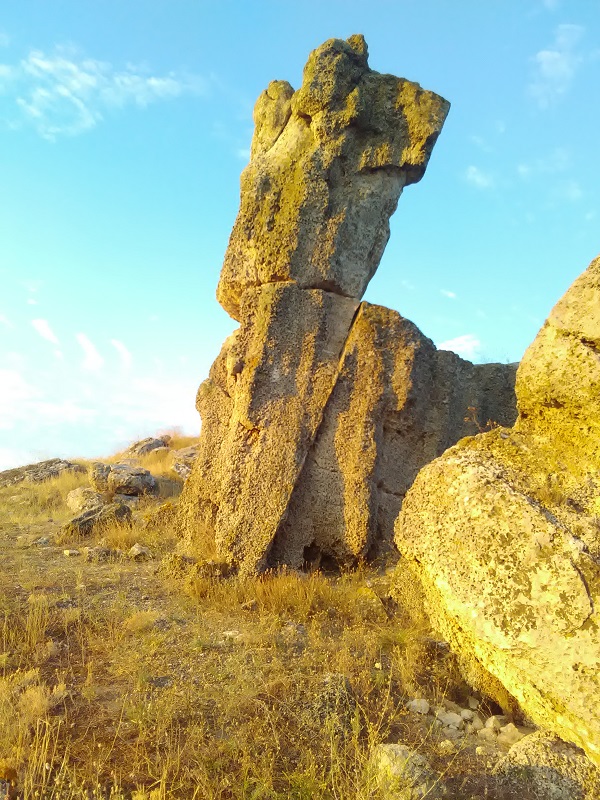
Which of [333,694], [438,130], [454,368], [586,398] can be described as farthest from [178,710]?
[438,130]

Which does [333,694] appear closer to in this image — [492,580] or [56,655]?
[492,580]

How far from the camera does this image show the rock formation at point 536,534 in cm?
330

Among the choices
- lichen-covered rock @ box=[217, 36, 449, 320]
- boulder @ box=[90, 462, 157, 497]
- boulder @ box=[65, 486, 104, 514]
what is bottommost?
boulder @ box=[65, 486, 104, 514]

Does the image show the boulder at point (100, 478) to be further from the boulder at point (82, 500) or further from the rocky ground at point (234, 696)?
the rocky ground at point (234, 696)

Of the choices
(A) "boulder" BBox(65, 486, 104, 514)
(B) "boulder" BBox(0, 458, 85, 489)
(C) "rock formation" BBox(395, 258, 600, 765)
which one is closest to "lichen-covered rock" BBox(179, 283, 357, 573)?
(C) "rock formation" BBox(395, 258, 600, 765)

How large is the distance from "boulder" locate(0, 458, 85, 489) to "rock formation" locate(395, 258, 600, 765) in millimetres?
12390

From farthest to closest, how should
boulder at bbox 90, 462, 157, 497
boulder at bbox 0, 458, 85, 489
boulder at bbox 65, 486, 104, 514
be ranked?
boulder at bbox 0, 458, 85, 489, boulder at bbox 90, 462, 157, 497, boulder at bbox 65, 486, 104, 514

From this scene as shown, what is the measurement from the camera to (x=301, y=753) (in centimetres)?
318

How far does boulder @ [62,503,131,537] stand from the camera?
8.68 meters

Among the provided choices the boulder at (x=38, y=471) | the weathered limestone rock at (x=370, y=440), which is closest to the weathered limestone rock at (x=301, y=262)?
the weathered limestone rock at (x=370, y=440)

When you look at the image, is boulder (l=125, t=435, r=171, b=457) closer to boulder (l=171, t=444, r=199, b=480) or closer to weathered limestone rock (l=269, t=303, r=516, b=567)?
boulder (l=171, t=444, r=199, b=480)

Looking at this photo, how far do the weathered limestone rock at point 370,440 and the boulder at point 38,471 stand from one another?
10028mm

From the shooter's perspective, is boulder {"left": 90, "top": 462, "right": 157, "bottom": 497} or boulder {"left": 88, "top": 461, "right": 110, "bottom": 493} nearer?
boulder {"left": 90, "top": 462, "right": 157, "bottom": 497}

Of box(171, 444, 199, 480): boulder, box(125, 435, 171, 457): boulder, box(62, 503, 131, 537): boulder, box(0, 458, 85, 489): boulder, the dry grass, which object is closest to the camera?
box(62, 503, 131, 537): boulder
